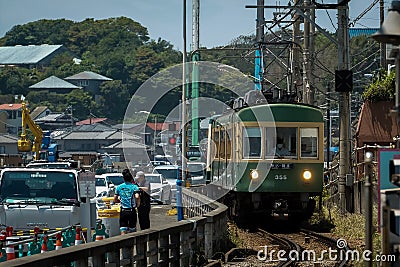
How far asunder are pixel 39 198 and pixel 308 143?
8.79 meters

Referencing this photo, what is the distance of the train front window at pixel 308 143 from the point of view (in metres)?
23.0

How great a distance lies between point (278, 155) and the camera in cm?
2281

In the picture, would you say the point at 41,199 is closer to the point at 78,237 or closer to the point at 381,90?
the point at 78,237

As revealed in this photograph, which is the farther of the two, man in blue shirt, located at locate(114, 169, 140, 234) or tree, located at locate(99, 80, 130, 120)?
tree, located at locate(99, 80, 130, 120)


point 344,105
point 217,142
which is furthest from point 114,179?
point 344,105

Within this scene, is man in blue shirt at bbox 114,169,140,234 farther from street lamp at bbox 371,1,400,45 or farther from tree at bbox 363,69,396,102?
tree at bbox 363,69,396,102

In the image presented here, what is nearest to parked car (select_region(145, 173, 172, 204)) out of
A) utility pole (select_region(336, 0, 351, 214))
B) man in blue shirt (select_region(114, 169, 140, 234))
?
utility pole (select_region(336, 0, 351, 214))

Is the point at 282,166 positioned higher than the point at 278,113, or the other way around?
the point at 278,113

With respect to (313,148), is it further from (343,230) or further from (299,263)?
(299,263)

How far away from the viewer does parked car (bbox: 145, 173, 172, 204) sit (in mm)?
37750

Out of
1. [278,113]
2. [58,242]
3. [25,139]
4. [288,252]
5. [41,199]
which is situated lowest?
[288,252]

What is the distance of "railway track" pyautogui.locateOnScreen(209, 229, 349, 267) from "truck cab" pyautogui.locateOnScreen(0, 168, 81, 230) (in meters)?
2.89

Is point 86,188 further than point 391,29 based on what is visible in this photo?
Yes

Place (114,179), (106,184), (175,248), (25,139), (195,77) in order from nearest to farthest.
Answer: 1. (175,248)
2. (106,184)
3. (114,179)
4. (25,139)
5. (195,77)
